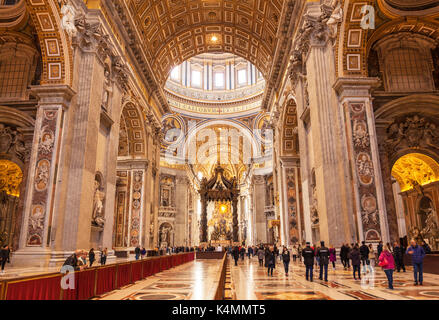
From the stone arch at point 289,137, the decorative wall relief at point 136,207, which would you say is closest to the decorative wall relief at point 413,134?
the stone arch at point 289,137

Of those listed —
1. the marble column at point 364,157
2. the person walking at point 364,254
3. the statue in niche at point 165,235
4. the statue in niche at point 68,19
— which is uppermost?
the statue in niche at point 68,19

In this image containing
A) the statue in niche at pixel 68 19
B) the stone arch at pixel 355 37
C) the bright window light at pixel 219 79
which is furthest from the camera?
the bright window light at pixel 219 79

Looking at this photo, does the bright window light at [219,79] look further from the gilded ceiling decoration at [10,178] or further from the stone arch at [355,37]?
the stone arch at [355,37]

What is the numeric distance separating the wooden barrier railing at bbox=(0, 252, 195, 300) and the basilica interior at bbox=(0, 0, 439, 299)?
277 cm

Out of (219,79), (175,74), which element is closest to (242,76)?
(219,79)

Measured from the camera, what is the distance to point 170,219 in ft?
114

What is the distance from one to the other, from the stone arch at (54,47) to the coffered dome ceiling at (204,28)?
5956 mm

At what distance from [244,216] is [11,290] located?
43.6 metres

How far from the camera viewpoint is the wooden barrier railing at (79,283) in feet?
13.1

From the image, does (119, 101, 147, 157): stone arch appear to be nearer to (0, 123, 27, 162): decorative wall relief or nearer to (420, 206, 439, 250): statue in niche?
(0, 123, 27, 162): decorative wall relief

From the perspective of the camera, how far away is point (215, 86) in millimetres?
39719

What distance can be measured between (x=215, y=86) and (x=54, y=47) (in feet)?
98.1

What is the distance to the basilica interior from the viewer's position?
9.72 m

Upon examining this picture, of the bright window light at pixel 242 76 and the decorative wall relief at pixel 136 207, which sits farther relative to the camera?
the bright window light at pixel 242 76
